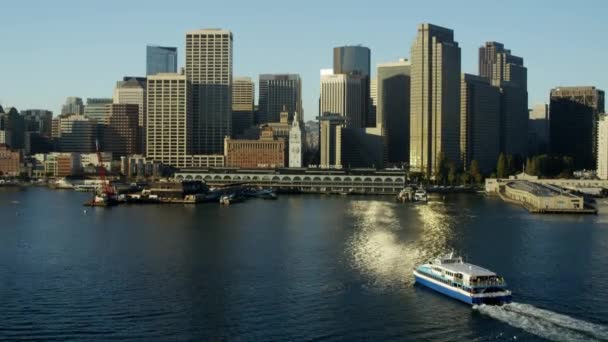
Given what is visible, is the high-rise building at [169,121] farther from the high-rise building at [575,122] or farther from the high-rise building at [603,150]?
the high-rise building at [575,122]

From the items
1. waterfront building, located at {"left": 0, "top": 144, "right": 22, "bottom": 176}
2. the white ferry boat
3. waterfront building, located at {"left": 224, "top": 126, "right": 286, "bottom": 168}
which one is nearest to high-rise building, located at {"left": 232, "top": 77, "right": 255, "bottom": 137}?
waterfront building, located at {"left": 224, "top": 126, "right": 286, "bottom": 168}

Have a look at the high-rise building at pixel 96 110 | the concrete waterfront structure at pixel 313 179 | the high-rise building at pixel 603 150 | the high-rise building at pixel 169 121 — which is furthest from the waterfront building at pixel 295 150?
the high-rise building at pixel 96 110

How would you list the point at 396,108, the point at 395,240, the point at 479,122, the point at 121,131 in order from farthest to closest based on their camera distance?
the point at 396,108, the point at 121,131, the point at 479,122, the point at 395,240

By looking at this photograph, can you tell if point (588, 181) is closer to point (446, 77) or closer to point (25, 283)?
point (446, 77)

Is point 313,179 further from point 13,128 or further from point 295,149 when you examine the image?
point 13,128

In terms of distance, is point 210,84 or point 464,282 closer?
point 464,282

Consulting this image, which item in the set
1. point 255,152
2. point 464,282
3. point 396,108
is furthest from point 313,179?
point 464,282

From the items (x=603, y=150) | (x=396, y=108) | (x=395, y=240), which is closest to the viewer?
(x=395, y=240)

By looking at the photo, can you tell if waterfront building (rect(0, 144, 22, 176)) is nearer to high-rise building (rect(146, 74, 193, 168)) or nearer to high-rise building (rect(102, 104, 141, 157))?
high-rise building (rect(102, 104, 141, 157))
